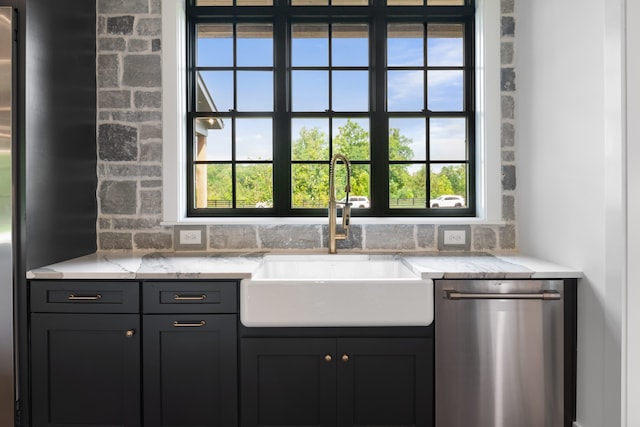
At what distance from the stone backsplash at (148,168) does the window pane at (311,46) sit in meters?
0.89

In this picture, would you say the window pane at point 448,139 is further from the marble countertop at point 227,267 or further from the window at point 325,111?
the marble countertop at point 227,267

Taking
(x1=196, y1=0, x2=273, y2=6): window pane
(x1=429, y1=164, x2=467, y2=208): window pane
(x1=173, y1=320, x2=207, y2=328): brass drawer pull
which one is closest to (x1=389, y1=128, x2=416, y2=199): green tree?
(x1=429, y1=164, x2=467, y2=208): window pane

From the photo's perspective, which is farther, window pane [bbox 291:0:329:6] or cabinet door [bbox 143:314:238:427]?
window pane [bbox 291:0:329:6]

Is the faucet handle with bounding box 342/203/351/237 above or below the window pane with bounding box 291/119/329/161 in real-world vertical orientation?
below

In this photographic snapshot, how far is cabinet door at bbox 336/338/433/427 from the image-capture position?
2.03 metres

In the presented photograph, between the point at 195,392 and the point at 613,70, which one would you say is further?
the point at 195,392

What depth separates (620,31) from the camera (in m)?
1.71

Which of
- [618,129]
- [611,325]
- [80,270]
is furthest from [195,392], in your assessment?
[618,129]

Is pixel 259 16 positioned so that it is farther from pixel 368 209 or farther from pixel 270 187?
pixel 368 209

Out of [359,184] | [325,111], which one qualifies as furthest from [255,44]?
[359,184]

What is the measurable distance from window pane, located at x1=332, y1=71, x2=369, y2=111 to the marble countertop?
1090 mm

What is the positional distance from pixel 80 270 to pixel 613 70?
2536 mm

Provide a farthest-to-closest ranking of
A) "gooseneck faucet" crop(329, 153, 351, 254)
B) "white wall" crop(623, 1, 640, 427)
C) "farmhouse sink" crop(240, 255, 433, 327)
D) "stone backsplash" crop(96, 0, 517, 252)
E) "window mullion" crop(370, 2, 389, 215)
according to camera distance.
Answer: "window mullion" crop(370, 2, 389, 215) < "stone backsplash" crop(96, 0, 517, 252) < "gooseneck faucet" crop(329, 153, 351, 254) < "farmhouse sink" crop(240, 255, 433, 327) < "white wall" crop(623, 1, 640, 427)

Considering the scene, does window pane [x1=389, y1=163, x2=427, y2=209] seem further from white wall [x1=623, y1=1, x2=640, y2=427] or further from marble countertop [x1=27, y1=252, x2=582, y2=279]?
white wall [x1=623, y1=1, x2=640, y2=427]
